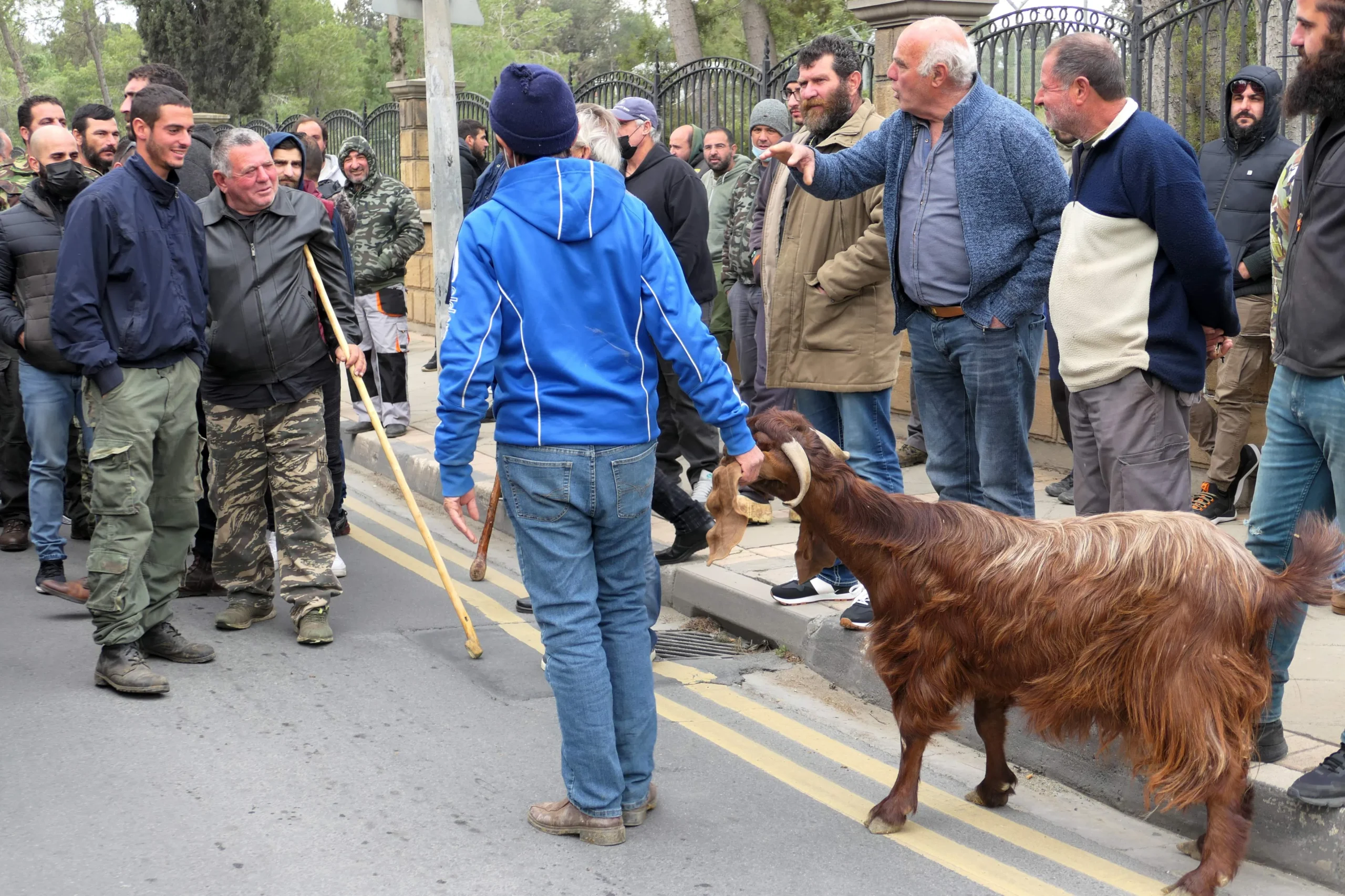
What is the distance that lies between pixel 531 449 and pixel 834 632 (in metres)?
2.04

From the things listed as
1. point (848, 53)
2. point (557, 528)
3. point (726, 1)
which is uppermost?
point (726, 1)

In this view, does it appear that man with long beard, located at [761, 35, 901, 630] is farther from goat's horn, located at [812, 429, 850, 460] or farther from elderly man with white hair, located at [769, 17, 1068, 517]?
goat's horn, located at [812, 429, 850, 460]

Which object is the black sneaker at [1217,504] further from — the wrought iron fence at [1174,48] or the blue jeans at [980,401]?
the blue jeans at [980,401]

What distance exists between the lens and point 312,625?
603 centimetres

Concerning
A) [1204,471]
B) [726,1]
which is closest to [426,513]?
[1204,471]

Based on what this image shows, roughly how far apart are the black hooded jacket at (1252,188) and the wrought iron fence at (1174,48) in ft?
0.75

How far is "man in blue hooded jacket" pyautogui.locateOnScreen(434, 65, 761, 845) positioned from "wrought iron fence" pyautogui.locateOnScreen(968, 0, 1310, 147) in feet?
15.5

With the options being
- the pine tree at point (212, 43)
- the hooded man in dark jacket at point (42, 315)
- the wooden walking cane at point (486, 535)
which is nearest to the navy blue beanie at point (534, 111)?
the wooden walking cane at point (486, 535)

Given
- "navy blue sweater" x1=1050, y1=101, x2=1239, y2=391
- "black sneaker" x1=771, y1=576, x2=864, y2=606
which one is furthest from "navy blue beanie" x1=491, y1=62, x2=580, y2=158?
"black sneaker" x1=771, y1=576, x2=864, y2=606

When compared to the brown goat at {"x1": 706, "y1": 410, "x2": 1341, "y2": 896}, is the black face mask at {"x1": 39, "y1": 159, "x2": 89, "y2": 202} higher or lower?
higher

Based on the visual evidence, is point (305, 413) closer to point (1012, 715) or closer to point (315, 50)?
point (1012, 715)

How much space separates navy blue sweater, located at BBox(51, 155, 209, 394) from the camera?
5.25 m

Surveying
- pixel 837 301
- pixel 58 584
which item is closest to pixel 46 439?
pixel 58 584

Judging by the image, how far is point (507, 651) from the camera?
5.94m
